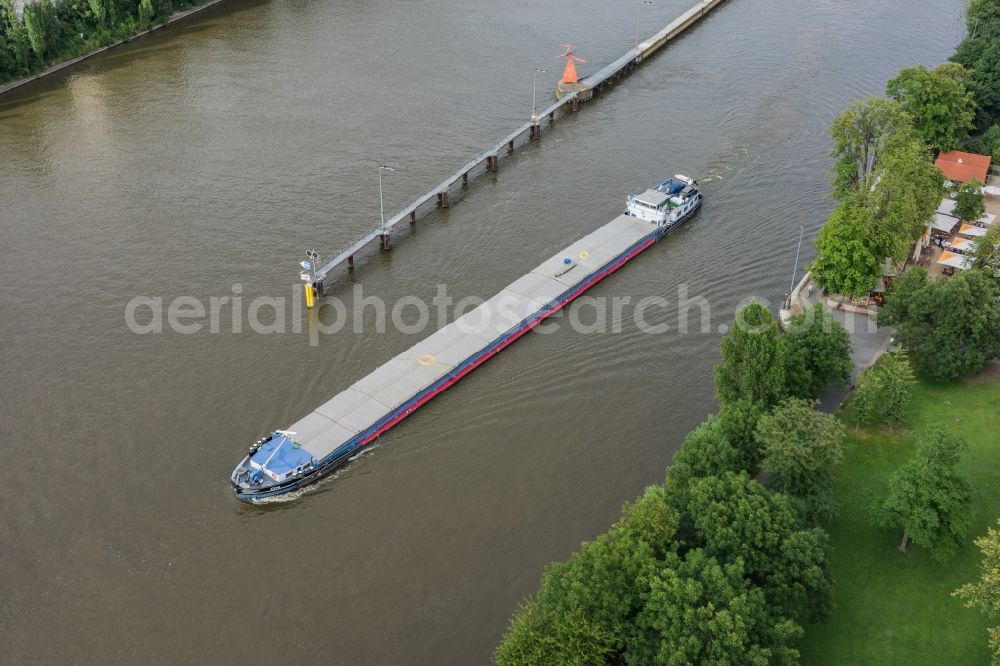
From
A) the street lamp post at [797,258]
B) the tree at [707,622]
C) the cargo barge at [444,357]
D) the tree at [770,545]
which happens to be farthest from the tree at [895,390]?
the cargo barge at [444,357]

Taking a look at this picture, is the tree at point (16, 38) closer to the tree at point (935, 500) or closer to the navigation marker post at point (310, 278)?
the navigation marker post at point (310, 278)

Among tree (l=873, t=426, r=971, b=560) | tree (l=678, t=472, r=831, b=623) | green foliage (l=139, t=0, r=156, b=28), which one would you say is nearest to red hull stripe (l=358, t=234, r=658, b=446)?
→ tree (l=678, t=472, r=831, b=623)

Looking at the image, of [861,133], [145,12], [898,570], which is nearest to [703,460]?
[898,570]

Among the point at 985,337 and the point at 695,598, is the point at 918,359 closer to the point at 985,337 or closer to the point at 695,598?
the point at 985,337

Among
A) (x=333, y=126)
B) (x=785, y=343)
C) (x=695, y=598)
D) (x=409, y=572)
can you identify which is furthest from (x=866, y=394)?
(x=333, y=126)

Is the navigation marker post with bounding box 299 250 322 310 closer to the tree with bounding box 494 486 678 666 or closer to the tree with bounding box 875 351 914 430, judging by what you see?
the tree with bounding box 494 486 678 666

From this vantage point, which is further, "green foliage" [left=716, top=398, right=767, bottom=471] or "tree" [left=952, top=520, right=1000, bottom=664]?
"green foliage" [left=716, top=398, right=767, bottom=471]

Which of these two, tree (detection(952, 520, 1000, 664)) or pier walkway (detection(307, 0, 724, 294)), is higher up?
pier walkway (detection(307, 0, 724, 294))
